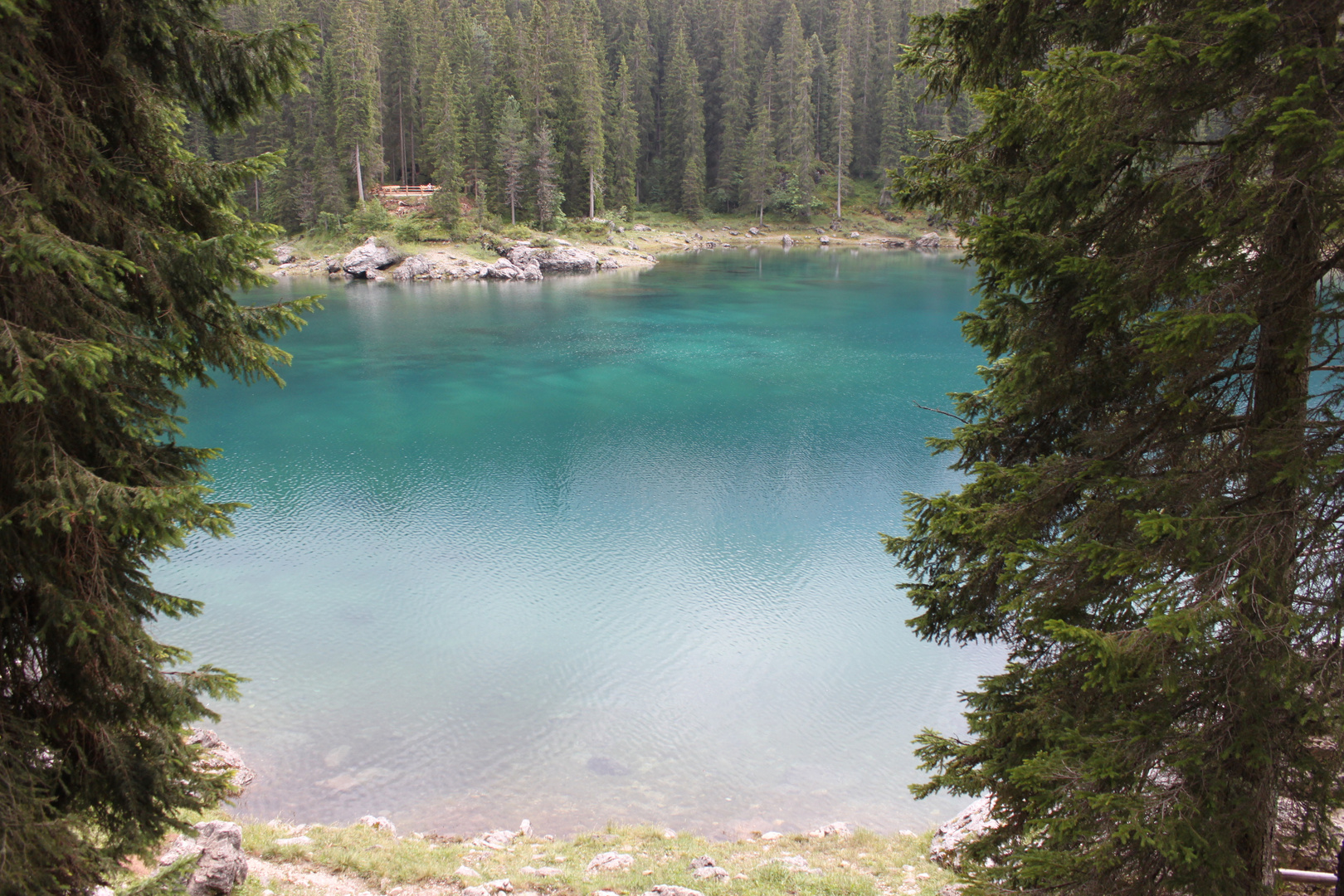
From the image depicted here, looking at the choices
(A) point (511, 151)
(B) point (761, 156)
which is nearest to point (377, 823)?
(A) point (511, 151)

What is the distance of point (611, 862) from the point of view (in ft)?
25.0

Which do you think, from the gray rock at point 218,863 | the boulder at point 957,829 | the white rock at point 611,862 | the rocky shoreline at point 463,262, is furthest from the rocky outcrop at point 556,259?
the gray rock at point 218,863

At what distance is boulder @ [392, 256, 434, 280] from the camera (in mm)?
54250

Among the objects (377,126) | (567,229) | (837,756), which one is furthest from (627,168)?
(837,756)

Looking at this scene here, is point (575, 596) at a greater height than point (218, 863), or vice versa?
point (218, 863)

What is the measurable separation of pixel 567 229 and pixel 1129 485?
61894mm

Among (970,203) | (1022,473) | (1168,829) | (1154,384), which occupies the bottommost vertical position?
(1168,829)

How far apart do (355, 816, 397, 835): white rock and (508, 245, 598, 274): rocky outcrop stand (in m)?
50.2

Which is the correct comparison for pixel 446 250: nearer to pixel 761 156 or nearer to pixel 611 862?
pixel 761 156

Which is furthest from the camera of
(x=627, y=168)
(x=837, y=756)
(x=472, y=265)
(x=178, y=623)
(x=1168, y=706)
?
(x=627, y=168)

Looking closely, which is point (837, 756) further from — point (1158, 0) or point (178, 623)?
point (178, 623)

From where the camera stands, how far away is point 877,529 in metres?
17.1

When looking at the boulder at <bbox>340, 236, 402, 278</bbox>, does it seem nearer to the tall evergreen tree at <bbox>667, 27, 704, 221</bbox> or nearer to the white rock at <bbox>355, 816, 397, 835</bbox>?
the tall evergreen tree at <bbox>667, 27, 704, 221</bbox>

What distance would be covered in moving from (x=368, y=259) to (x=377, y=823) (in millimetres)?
51089
